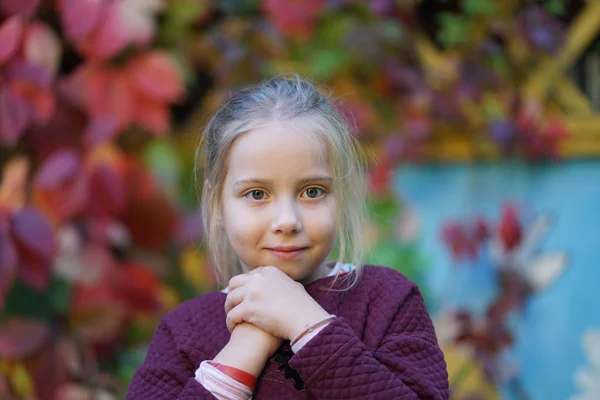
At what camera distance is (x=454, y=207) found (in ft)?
10.2

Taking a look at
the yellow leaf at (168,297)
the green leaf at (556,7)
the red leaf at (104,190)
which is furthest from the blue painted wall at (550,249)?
the red leaf at (104,190)

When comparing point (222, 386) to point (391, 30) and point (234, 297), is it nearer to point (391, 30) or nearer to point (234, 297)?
point (234, 297)

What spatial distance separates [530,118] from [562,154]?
0.18 m

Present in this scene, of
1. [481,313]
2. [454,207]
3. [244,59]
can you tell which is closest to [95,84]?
[244,59]

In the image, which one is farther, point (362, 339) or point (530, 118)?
point (530, 118)

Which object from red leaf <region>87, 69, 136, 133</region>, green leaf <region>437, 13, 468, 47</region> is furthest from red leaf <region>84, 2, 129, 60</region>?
green leaf <region>437, 13, 468, 47</region>

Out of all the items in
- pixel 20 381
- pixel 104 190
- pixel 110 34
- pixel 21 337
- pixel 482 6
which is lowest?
pixel 20 381

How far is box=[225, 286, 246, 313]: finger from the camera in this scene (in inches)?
54.4

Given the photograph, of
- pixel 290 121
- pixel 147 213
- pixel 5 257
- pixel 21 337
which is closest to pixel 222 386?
pixel 290 121

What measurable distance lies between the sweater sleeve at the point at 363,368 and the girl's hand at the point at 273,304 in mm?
48

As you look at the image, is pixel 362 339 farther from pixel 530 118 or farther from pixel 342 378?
pixel 530 118

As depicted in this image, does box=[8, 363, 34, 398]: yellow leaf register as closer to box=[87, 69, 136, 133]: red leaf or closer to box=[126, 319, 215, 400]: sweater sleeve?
box=[87, 69, 136, 133]: red leaf

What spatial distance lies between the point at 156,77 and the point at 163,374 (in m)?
1.73

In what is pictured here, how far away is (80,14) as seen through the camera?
2674mm
